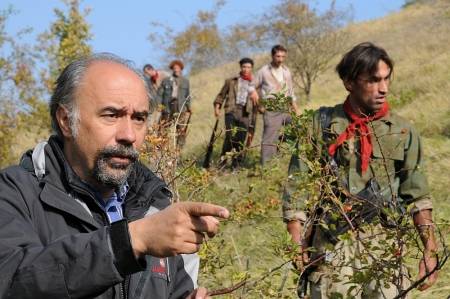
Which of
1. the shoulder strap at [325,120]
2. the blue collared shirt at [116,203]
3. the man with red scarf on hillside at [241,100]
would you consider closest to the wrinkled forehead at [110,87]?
the blue collared shirt at [116,203]

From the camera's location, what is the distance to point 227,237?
24.7 feet

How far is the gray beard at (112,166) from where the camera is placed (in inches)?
91.6

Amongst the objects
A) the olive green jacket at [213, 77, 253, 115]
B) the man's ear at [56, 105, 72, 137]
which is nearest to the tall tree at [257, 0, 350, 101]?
the olive green jacket at [213, 77, 253, 115]

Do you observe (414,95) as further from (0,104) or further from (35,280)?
(35,280)

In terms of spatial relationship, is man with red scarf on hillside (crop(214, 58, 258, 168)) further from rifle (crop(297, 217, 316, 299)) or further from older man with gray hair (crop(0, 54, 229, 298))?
older man with gray hair (crop(0, 54, 229, 298))

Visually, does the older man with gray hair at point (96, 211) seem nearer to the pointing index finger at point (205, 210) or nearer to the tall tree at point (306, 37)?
the pointing index finger at point (205, 210)

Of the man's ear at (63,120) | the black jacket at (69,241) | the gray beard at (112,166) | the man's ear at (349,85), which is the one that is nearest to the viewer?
the black jacket at (69,241)

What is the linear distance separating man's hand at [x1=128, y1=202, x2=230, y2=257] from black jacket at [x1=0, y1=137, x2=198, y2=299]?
37 mm

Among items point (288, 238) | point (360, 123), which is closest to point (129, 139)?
point (288, 238)

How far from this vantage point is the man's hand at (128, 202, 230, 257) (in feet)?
5.72

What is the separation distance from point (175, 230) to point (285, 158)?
9.22m

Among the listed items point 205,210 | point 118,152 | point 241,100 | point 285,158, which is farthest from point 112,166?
point 241,100

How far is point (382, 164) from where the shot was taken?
3.83m

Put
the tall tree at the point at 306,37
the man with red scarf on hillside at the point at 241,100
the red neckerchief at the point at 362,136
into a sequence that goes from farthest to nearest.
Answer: the tall tree at the point at 306,37, the man with red scarf on hillside at the point at 241,100, the red neckerchief at the point at 362,136
